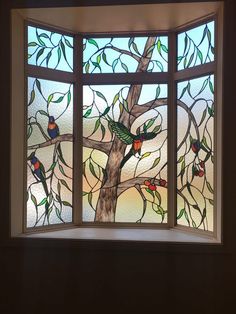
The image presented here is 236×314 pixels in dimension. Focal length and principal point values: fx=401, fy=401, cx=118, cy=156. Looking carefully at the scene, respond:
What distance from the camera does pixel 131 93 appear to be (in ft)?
9.80

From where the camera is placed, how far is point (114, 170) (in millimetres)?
2979

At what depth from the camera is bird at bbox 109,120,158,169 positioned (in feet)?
9.71

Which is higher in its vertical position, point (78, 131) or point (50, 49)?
point (50, 49)

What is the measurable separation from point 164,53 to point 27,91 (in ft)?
3.41

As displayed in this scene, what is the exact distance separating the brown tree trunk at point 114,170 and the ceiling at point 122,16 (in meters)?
0.23

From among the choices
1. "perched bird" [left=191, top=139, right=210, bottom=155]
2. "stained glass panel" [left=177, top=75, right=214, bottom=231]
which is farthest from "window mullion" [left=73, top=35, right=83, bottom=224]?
"perched bird" [left=191, top=139, right=210, bottom=155]

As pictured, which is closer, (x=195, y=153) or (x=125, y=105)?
(x=195, y=153)

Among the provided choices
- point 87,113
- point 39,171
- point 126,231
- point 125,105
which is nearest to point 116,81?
point 125,105

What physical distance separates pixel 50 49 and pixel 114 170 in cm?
100

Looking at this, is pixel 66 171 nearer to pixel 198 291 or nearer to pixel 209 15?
pixel 198 291

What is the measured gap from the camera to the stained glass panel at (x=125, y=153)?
294 cm

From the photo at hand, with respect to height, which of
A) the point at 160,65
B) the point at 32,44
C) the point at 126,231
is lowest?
the point at 126,231

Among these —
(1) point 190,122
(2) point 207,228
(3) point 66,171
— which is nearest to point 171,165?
(1) point 190,122

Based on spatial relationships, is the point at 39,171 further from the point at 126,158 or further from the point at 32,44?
the point at 32,44
